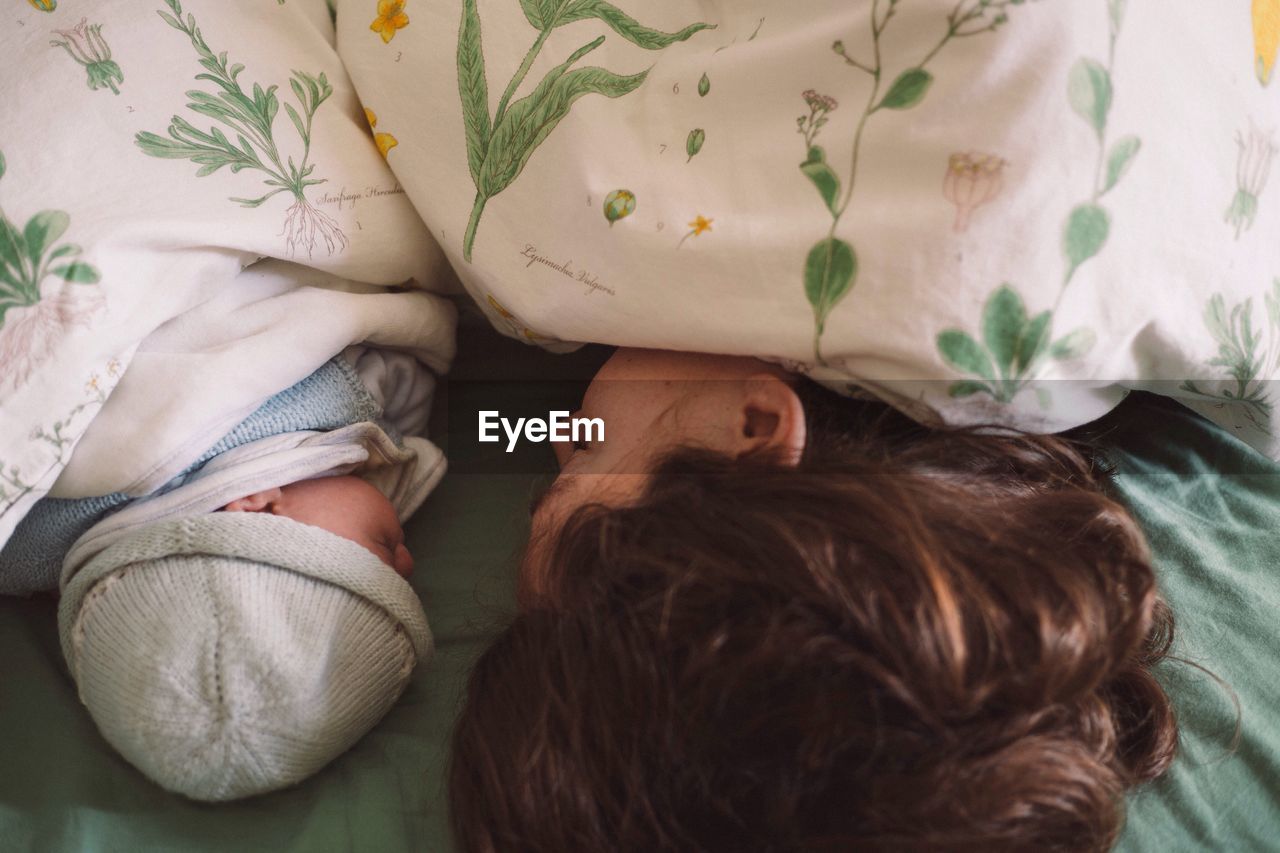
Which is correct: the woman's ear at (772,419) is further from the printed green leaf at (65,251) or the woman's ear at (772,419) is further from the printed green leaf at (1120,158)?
the printed green leaf at (65,251)

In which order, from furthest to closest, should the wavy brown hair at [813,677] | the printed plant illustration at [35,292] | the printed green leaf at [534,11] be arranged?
the printed green leaf at [534,11], the printed plant illustration at [35,292], the wavy brown hair at [813,677]

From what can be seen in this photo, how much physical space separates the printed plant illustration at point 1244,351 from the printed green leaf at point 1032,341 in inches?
5.1

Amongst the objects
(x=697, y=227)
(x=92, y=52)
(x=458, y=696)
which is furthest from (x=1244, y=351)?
(x=92, y=52)

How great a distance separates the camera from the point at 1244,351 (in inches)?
23.2

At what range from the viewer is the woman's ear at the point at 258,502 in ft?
2.08

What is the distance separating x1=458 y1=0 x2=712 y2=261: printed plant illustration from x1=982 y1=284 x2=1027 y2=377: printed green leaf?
302 millimetres

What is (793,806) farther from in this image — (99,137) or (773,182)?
(99,137)

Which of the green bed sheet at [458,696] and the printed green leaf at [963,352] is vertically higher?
the printed green leaf at [963,352]

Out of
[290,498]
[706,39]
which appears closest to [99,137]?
[290,498]

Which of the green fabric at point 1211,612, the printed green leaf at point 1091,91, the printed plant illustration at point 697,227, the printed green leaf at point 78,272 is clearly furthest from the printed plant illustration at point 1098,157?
the printed green leaf at point 78,272

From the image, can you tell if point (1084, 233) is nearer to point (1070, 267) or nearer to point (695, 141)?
point (1070, 267)

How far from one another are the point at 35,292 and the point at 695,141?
1.42 ft

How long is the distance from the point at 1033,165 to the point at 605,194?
267mm

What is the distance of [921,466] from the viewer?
→ 58 cm
